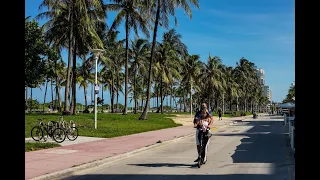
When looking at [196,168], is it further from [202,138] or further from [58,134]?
[58,134]

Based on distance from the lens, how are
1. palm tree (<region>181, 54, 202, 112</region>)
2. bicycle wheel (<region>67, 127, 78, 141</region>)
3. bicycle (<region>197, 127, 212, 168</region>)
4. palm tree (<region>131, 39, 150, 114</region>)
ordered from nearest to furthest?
bicycle (<region>197, 127, 212, 168</region>) → bicycle wheel (<region>67, 127, 78, 141</region>) → palm tree (<region>131, 39, 150, 114</region>) → palm tree (<region>181, 54, 202, 112</region>)

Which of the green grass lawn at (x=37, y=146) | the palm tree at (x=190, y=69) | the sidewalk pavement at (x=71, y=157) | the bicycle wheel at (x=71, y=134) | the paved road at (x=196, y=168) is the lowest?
the paved road at (x=196, y=168)

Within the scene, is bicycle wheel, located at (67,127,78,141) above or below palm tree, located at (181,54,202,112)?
below

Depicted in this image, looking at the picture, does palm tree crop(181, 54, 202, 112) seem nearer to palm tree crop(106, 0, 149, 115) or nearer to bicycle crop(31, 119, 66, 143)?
palm tree crop(106, 0, 149, 115)

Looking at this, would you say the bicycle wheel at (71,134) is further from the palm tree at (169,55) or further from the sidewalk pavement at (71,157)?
the palm tree at (169,55)

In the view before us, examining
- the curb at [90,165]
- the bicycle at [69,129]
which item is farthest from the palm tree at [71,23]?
the curb at [90,165]

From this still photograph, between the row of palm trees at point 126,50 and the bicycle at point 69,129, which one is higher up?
the row of palm trees at point 126,50

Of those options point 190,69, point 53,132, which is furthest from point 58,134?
point 190,69

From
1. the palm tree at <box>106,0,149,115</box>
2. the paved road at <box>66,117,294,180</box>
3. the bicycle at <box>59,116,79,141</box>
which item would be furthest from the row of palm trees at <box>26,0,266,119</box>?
the paved road at <box>66,117,294,180</box>

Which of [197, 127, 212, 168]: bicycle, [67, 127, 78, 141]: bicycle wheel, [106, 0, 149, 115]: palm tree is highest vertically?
[106, 0, 149, 115]: palm tree

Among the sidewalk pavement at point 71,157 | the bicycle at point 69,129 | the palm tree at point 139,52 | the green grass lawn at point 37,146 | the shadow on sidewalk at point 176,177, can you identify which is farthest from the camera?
the palm tree at point 139,52
